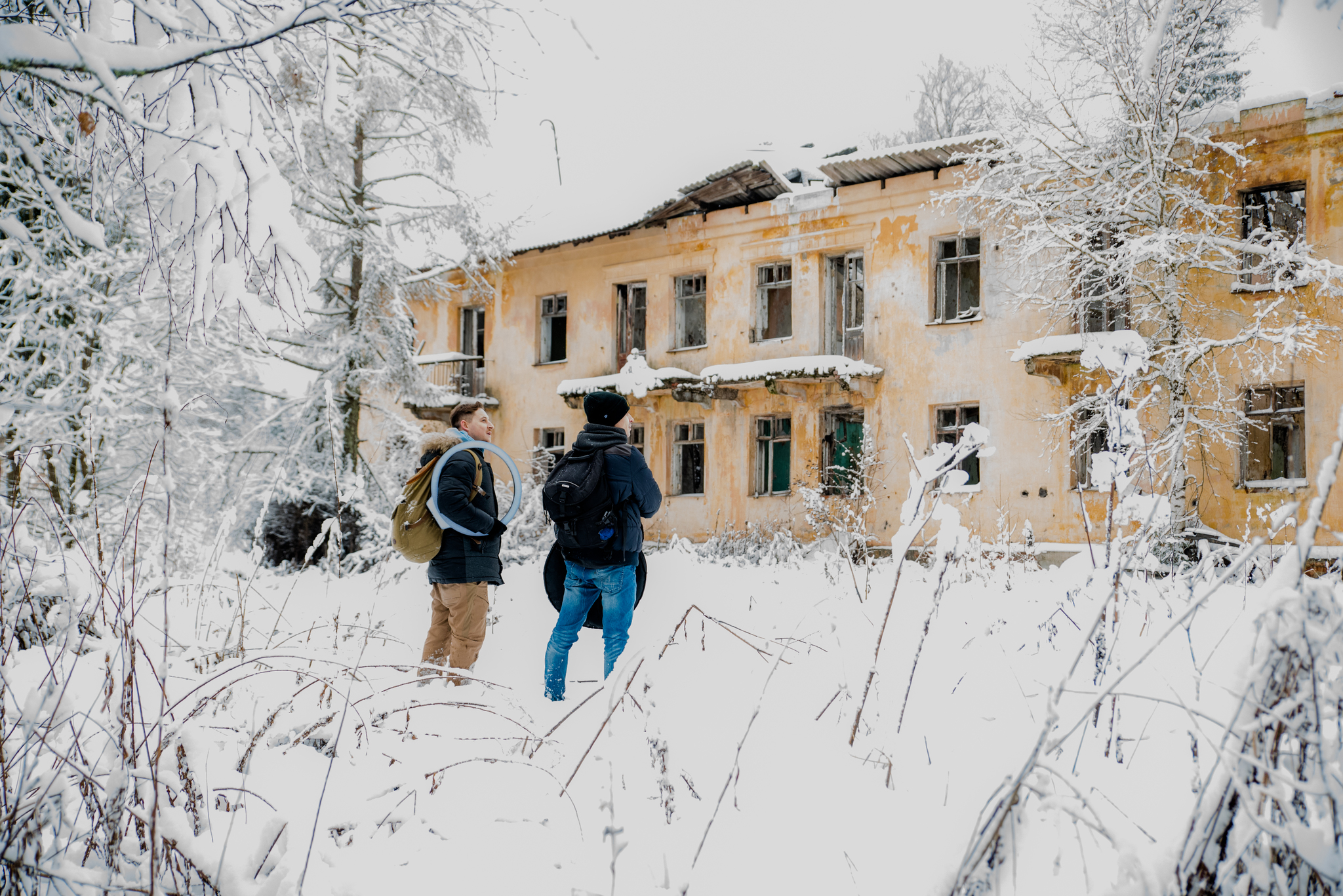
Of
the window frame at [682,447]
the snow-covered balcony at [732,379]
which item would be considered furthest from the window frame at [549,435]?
the window frame at [682,447]

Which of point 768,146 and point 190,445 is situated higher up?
point 768,146

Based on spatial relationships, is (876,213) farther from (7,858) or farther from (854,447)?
(7,858)

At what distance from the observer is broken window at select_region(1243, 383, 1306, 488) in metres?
12.9

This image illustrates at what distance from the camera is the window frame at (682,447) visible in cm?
1859

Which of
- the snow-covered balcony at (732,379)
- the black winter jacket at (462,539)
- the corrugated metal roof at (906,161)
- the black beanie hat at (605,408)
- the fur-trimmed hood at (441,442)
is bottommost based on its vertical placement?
the black winter jacket at (462,539)

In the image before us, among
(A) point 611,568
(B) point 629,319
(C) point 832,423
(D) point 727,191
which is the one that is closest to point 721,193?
(D) point 727,191

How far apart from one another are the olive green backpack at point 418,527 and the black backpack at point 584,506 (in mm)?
685

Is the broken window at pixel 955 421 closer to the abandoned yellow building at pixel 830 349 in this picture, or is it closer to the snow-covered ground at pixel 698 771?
the abandoned yellow building at pixel 830 349

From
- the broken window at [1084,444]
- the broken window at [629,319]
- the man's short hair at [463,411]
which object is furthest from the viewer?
the broken window at [629,319]

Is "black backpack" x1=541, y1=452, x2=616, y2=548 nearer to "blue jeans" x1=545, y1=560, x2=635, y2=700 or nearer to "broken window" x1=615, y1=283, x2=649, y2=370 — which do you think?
"blue jeans" x1=545, y1=560, x2=635, y2=700

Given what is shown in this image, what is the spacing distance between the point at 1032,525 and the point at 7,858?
565 inches

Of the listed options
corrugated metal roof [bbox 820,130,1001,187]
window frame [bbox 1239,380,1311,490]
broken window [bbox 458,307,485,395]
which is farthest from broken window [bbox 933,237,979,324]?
broken window [bbox 458,307,485,395]

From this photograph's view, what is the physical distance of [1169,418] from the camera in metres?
11.7

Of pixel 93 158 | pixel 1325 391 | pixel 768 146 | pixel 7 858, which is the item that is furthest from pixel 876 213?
pixel 7 858
